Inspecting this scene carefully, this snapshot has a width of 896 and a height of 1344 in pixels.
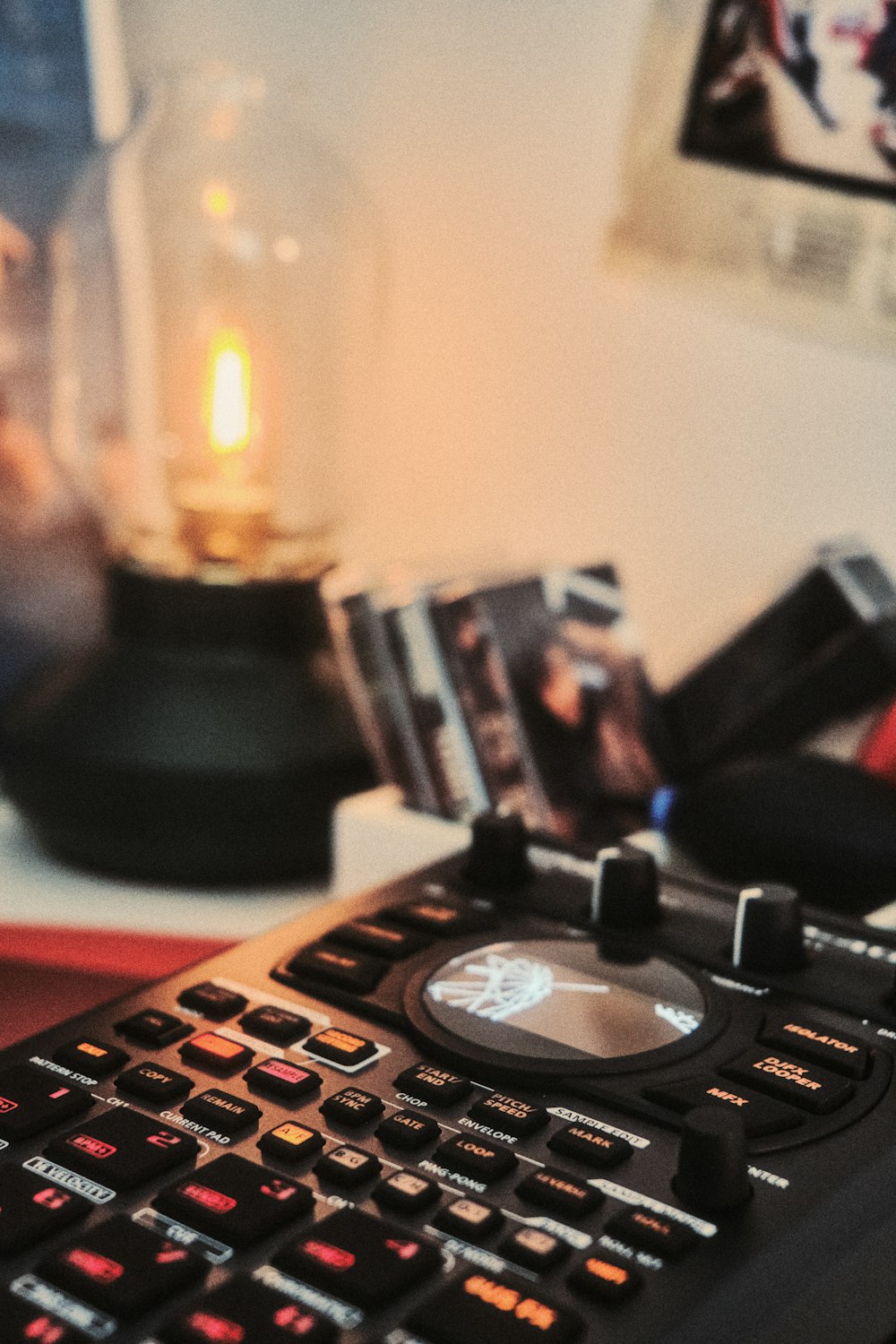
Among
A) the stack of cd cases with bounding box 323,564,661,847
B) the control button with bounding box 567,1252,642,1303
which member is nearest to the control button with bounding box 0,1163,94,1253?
the control button with bounding box 567,1252,642,1303

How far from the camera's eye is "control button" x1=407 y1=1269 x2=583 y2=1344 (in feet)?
0.86

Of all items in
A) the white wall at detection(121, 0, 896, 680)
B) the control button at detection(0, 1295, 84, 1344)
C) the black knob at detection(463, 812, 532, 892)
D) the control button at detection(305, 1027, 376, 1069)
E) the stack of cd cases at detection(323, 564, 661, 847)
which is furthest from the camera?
the white wall at detection(121, 0, 896, 680)

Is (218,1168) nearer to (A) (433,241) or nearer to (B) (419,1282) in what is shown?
(B) (419,1282)

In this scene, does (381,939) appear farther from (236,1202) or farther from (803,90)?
(803,90)

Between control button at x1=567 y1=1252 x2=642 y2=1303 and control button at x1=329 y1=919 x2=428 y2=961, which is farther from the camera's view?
control button at x1=329 y1=919 x2=428 y2=961

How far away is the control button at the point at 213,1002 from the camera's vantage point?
0.38 metres

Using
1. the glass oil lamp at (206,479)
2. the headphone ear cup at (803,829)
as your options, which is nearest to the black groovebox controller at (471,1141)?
the headphone ear cup at (803,829)

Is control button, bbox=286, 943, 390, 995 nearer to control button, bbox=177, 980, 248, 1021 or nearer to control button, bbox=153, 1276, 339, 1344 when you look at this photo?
control button, bbox=177, 980, 248, 1021

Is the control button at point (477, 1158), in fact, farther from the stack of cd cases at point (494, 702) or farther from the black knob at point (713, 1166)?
the stack of cd cases at point (494, 702)

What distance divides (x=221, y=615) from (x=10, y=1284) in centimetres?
44

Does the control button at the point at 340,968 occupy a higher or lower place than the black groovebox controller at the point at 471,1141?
lower

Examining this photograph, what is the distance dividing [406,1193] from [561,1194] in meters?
0.03

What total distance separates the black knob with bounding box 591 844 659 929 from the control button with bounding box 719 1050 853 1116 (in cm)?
9

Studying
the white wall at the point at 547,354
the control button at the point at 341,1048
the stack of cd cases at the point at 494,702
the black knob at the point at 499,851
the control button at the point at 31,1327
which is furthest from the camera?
the white wall at the point at 547,354
